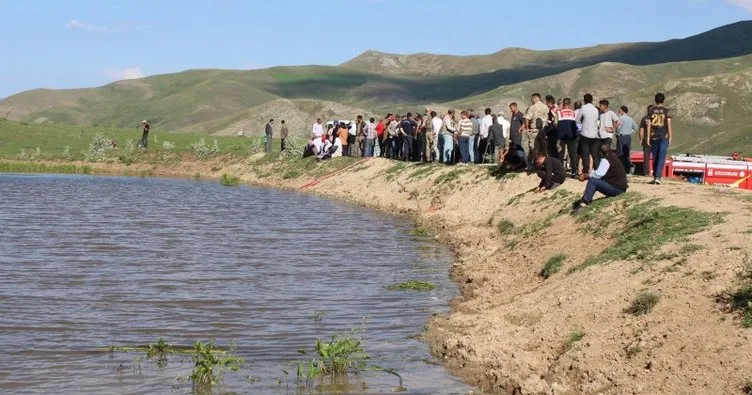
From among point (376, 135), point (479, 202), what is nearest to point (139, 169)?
point (376, 135)

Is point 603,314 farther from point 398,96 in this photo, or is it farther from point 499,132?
point 398,96

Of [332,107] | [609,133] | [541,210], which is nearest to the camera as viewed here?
[541,210]

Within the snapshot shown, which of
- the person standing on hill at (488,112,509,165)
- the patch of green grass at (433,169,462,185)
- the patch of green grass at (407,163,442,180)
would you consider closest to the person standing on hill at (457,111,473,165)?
the person standing on hill at (488,112,509,165)

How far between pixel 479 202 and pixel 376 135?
54.8ft

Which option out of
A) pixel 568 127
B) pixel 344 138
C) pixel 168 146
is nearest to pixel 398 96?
pixel 168 146

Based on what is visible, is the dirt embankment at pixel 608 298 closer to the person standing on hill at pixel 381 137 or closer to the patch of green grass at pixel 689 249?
the patch of green grass at pixel 689 249

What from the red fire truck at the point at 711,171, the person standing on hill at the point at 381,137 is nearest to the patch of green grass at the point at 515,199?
the red fire truck at the point at 711,171

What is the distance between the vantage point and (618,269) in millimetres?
14164

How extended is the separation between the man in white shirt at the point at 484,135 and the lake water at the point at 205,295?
393 cm

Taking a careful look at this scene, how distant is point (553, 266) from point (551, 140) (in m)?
9.28

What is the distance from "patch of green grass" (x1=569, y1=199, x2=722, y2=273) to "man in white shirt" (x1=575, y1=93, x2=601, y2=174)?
17.9 ft

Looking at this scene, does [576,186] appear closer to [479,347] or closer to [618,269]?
[618,269]

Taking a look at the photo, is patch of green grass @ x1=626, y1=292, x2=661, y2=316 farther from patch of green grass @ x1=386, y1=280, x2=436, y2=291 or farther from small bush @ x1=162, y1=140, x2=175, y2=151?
small bush @ x1=162, y1=140, x2=175, y2=151

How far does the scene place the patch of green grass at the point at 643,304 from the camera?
12.1 m
